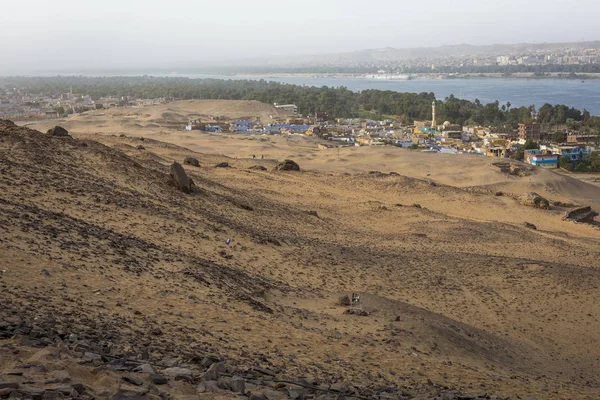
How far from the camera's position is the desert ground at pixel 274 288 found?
5904 mm

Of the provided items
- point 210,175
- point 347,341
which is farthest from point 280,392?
point 210,175

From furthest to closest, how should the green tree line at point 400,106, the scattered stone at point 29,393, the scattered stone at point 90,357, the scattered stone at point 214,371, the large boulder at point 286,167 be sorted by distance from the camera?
the green tree line at point 400,106, the large boulder at point 286,167, the scattered stone at point 214,371, the scattered stone at point 90,357, the scattered stone at point 29,393

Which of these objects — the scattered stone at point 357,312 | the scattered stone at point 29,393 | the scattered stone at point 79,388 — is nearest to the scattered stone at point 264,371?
the scattered stone at point 79,388

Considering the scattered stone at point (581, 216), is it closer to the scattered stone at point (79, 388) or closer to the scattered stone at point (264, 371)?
the scattered stone at point (264, 371)

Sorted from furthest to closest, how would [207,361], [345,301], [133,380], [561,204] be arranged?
[561,204] < [345,301] < [207,361] < [133,380]

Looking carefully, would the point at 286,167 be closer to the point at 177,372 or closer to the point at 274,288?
the point at 274,288

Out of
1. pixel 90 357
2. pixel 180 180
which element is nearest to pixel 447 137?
pixel 180 180

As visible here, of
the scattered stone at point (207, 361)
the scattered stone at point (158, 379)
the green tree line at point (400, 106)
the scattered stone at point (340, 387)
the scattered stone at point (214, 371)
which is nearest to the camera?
the scattered stone at point (158, 379)

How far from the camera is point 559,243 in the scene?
17875 mm

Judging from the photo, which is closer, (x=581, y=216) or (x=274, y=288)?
(x=274, y=288)

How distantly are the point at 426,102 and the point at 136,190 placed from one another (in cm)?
6662

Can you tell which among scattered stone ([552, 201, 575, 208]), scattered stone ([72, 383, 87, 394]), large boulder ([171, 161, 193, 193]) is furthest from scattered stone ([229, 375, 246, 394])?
scattered stone ([552, 201, 575, 208])

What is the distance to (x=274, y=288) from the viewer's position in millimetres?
9688

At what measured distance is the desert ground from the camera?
590 centimetres
